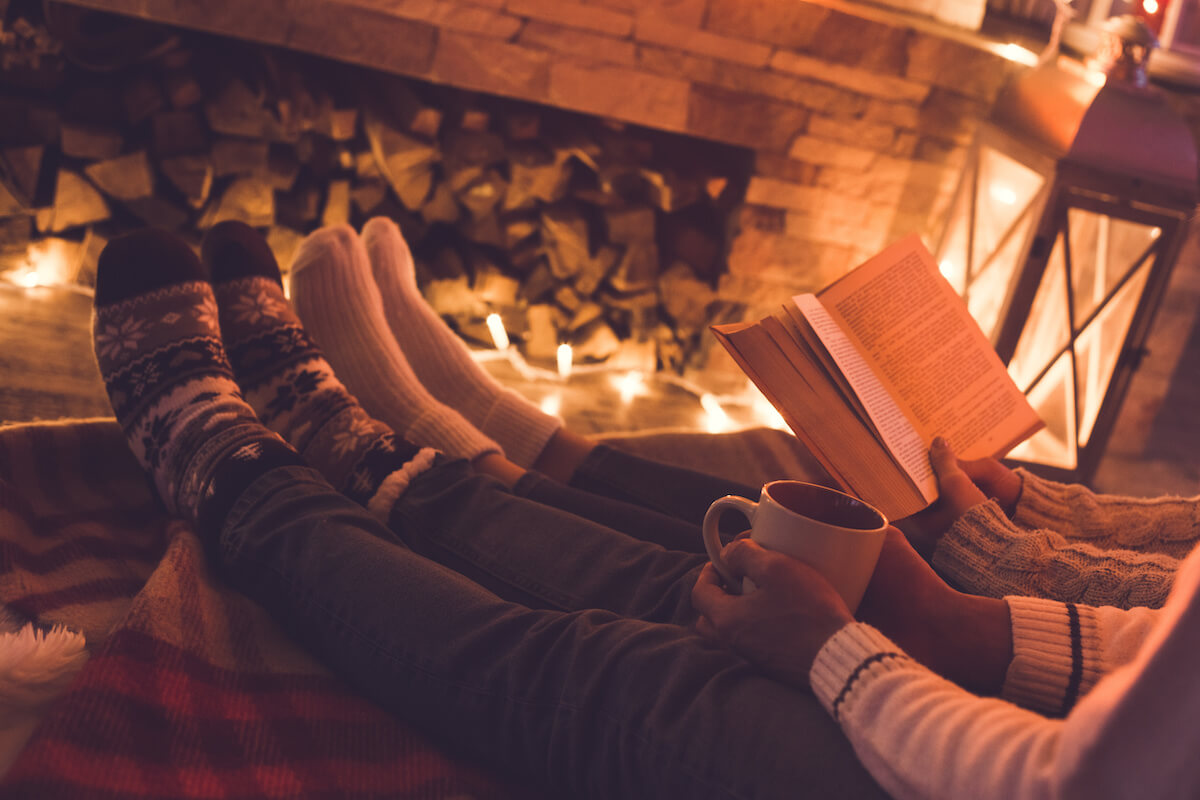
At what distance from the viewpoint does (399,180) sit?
66.7 inches

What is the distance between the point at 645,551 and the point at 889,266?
370 mm

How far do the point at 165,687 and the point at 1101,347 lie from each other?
1.51 m

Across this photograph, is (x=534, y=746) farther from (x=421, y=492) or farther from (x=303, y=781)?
(x=421, y=492)

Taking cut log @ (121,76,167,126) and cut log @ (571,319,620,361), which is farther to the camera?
cut log @ (571,319,620,361)

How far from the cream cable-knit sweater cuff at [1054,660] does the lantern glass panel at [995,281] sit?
96 centimetres

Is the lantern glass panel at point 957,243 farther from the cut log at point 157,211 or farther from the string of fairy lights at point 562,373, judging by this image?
the cut log at point 157,211

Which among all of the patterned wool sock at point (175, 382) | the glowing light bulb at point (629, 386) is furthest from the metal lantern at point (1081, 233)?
the patterned wool sock at point (175, 382)

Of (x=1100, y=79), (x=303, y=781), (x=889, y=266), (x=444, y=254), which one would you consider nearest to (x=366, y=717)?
(x=303, y=781)

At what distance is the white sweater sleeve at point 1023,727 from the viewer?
1.13ft

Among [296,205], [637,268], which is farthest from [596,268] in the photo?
[296,205]

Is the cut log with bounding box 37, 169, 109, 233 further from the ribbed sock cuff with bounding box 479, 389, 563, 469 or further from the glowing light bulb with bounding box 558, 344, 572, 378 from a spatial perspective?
the ribbed sock cuff with bounding box 479, 389, 563, 469

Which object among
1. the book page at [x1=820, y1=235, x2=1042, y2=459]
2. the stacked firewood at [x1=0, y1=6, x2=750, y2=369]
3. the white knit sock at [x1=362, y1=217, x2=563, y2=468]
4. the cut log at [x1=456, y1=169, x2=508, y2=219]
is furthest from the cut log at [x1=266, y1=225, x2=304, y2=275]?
the book page at [x1=820, y1=235, x2=1042, y2=459]

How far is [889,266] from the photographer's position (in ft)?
2.58

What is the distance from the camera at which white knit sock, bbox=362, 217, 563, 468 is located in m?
1.00
